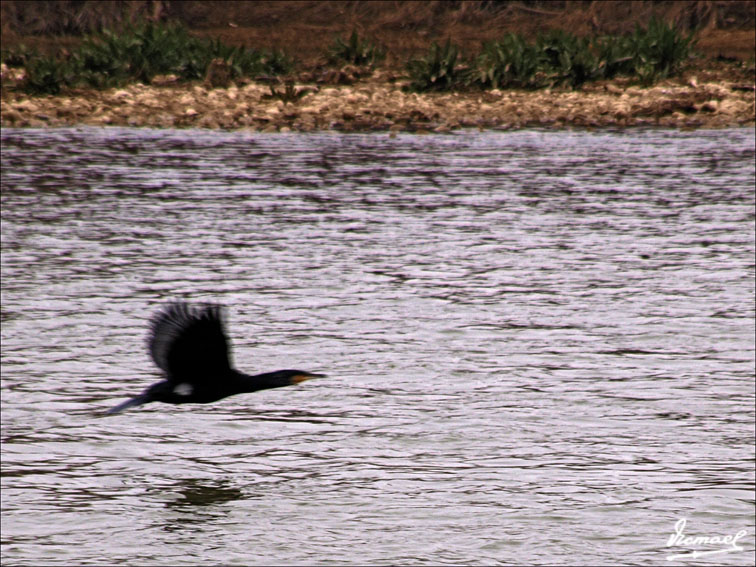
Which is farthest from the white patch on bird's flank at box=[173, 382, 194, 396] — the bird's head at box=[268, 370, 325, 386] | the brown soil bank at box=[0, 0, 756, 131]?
the brown soil bank at box=[0, 0, 756, 131]

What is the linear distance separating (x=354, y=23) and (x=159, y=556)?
42.7 m

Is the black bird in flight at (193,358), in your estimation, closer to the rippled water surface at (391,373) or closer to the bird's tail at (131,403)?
the bird's tail at (131,403)

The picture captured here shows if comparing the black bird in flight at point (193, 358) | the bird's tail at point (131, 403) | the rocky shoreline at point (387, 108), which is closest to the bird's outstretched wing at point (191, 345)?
the black bird in flight at point (193, 358)

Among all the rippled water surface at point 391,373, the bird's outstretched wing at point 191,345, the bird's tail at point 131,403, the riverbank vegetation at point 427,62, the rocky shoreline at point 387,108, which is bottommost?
the rocky shoreline at point 387,108

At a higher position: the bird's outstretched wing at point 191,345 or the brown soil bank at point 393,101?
the bird's outstretched wing at point 191,345

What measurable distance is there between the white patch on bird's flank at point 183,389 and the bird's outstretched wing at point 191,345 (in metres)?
0.03

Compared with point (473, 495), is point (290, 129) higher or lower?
lower

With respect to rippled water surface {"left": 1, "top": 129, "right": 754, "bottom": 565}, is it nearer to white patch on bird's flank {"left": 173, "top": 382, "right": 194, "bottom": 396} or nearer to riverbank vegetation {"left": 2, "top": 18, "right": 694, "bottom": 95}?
white patch on bird's flank {"left": 173, "top": 382, "right": 194, "bottom": 396}

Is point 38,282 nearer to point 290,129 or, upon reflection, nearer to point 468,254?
point 468,254

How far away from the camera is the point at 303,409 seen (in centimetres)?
945

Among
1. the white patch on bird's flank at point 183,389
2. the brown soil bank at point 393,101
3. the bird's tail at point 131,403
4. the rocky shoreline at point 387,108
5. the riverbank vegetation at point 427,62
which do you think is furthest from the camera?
the riverbank vegetation at point 427,62

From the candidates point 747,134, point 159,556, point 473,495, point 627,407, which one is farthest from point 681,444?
point 747,134

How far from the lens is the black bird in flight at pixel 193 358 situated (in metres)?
5.14

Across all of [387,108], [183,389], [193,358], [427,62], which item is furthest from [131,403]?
[427,62]
